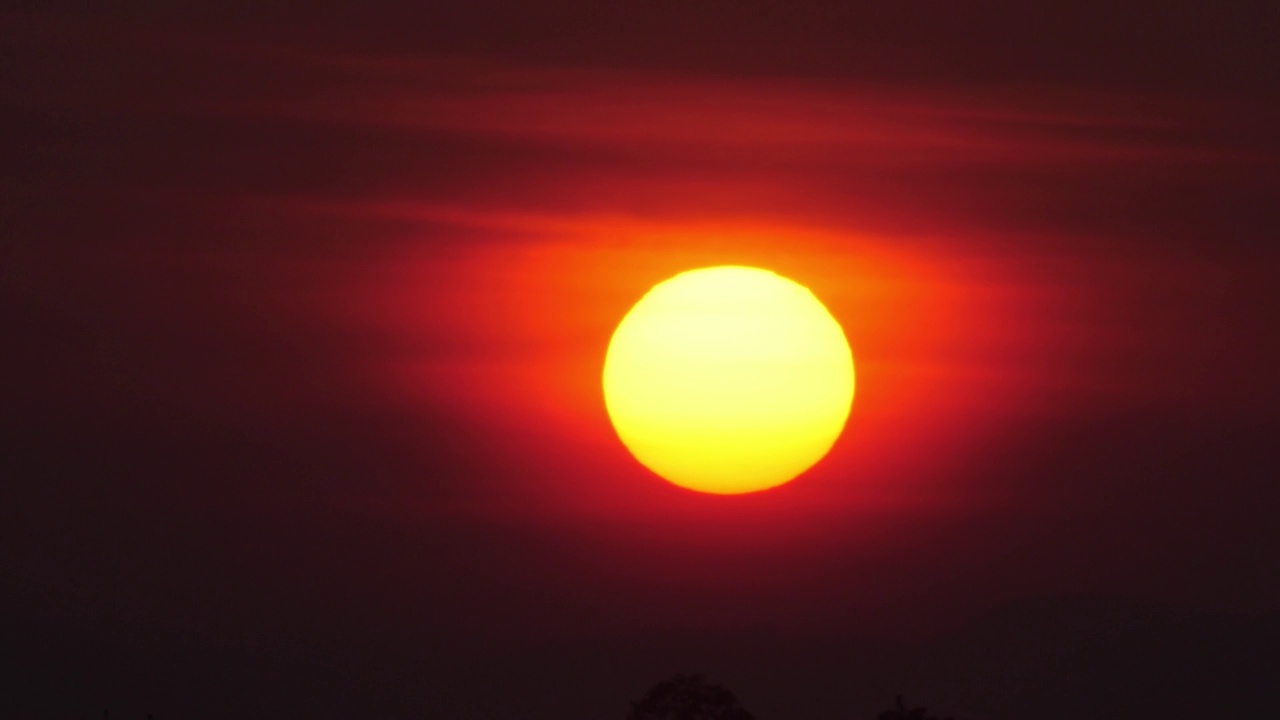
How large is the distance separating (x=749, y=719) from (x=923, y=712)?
2575mm

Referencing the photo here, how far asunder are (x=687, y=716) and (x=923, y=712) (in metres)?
3.51

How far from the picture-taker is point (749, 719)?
45562mm

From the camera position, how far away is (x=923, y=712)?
45625mm

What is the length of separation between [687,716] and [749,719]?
1051 mm

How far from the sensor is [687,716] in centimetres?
4609
